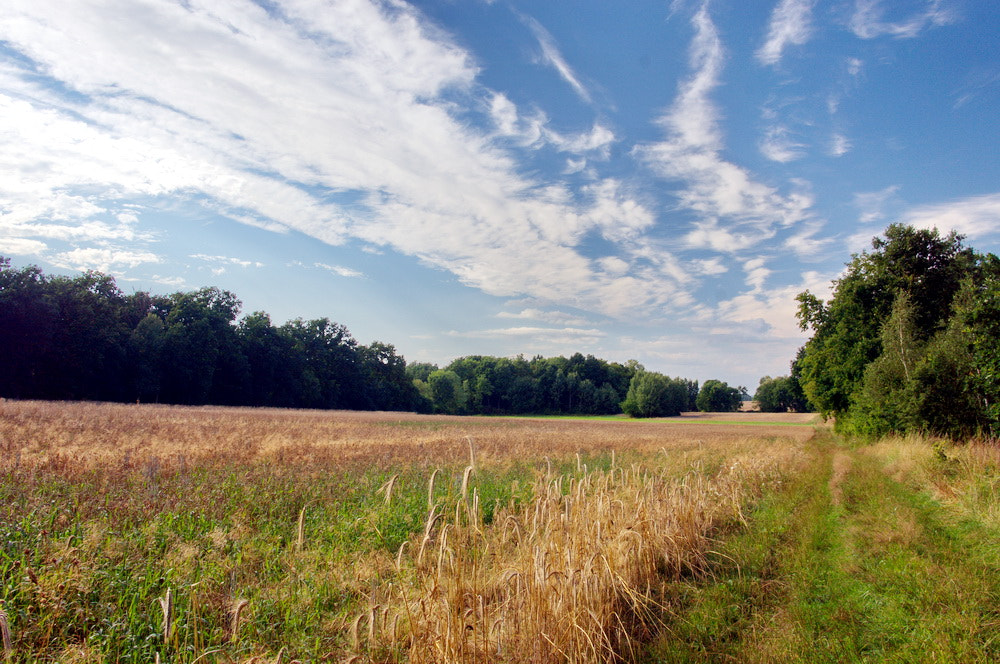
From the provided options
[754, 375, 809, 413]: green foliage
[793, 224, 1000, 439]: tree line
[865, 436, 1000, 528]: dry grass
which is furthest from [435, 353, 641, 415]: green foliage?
[865, 436, 1000, 528]: dry grass

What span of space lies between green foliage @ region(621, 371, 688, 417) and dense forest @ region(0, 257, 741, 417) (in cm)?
23

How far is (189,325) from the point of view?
64.1 m

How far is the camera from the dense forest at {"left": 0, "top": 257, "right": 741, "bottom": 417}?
47.7 metres

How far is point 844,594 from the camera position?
20.4 feet

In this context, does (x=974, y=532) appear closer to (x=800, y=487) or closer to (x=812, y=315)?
(x=800, y=487)

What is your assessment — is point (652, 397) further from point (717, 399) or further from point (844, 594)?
point (844, 594)

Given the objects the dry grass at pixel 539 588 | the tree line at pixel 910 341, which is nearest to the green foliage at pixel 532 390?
the tree line at pixel 910 341

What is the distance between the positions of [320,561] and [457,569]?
3.48m

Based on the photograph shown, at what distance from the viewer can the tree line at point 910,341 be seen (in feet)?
61.2

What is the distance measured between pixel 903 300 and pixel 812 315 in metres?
8.93

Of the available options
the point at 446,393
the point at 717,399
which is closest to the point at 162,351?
the point at 446,393

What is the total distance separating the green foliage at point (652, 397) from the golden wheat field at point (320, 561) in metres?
101

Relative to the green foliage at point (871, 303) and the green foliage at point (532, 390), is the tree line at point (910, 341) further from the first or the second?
the green foliage at point (532, 390)

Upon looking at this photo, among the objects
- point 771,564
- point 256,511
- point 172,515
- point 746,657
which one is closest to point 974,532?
point 771,564
